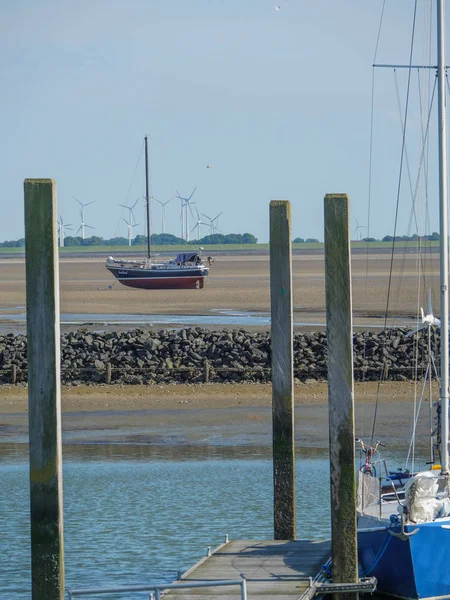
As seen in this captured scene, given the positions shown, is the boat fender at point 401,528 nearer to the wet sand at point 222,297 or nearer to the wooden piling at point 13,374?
the wooden piling at point 13,374

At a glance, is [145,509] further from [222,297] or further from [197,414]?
[222,297]

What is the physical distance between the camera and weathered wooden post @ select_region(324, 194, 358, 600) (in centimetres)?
1467

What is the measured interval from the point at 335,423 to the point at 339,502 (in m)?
1.00

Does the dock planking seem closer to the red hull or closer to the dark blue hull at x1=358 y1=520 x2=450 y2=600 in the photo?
the dark blue hull at x1=358 y1=520 x2=450 y2=600

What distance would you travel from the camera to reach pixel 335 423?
1473 cm

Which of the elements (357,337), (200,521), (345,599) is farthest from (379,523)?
(357,337)

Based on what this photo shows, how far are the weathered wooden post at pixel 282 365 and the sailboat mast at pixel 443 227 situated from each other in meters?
2.23

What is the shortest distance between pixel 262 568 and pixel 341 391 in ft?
9.69

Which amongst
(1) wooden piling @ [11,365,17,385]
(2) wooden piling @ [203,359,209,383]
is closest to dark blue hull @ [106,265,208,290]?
(1) wooden piling @ [11,365,17,385]

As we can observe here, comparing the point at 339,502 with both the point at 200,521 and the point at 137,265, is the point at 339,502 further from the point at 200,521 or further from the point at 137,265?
the point at 137,265

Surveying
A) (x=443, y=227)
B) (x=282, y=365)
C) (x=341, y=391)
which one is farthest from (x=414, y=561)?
(x=443, y=227)

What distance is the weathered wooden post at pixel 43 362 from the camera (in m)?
13.2

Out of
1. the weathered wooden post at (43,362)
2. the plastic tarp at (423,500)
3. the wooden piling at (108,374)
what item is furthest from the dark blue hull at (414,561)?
the wooden piling at (108,374)

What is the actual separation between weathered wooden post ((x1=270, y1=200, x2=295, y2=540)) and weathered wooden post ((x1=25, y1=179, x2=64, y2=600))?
438cm
